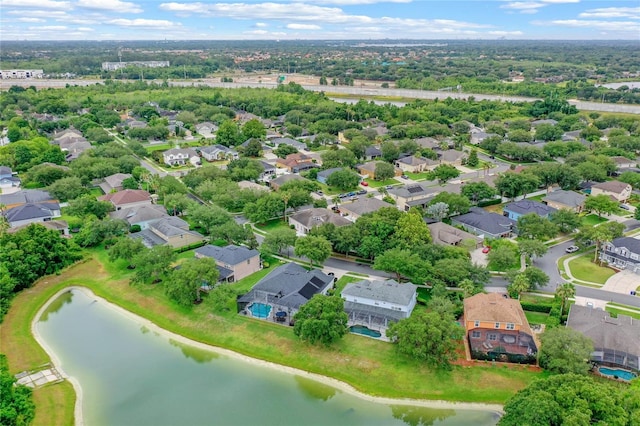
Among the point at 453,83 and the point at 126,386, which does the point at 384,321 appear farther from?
the point at 453,83

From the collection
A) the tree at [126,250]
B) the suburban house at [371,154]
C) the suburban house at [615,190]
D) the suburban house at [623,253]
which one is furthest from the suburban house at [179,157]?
the suburban house at [623,253]

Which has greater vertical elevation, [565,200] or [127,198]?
[565,200]

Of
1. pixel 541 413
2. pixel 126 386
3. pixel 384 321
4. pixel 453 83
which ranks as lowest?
pixel 126 386

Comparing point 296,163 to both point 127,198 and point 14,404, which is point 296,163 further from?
point 14,404

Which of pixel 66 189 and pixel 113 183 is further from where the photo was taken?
pixel 113 183

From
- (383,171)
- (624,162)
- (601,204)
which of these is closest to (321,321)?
(601,204)

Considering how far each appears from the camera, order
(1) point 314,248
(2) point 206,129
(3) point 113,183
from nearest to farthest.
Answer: (1) point 314,248 → (3) point 113,183 → (2) point 206,129

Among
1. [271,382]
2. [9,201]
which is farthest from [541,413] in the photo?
[9,201]

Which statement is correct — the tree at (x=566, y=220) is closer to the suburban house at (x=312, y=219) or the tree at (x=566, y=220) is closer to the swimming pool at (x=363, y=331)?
the suburban house at (x=312, y=219)

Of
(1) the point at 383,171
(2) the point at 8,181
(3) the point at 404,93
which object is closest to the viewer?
(2) the point at 8,181
